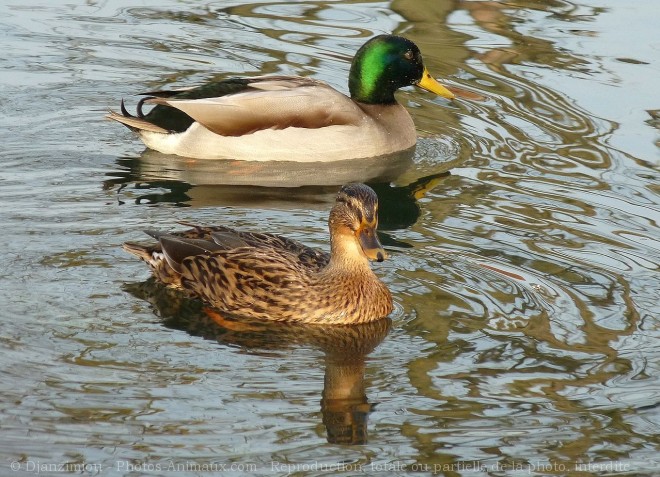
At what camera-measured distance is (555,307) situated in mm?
8477

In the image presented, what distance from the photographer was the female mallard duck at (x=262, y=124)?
474 inches

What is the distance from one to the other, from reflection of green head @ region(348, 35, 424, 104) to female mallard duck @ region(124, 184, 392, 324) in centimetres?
443

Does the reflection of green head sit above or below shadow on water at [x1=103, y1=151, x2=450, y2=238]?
above

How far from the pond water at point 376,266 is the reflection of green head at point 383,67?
53cm

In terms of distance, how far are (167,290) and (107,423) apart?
199 cm

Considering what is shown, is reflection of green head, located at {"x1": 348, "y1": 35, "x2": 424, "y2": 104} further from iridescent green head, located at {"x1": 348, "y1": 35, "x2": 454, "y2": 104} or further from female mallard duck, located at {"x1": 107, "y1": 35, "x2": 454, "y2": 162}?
female mallard duck, located at {"x1": 107, "y1": 35, "x2": 454, "y2": 162}

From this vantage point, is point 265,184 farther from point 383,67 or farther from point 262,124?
point 383,67

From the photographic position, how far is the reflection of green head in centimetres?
1270

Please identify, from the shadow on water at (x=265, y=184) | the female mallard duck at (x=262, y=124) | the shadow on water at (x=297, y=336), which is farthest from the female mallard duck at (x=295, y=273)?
the female mallard duck at (x=262, y=124)

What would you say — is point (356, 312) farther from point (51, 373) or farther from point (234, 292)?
point (51, 373)

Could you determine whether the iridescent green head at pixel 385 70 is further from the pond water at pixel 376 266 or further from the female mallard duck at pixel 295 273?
the female mallard duck at pixel 295 273

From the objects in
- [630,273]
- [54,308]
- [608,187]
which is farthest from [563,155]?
[54,308]

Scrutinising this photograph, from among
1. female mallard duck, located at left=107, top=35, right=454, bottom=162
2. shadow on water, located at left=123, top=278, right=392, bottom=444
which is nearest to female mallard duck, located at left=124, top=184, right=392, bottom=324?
shadow on water, located at left=123, top=278, right=392, bottom=444

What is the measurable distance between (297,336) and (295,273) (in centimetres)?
44
